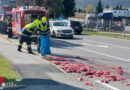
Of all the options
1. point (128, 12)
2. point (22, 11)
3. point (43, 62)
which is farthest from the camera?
point (128, 12)

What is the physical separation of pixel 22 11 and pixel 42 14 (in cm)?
150

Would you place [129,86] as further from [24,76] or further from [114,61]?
[114,61]

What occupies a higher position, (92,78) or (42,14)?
(42,14)

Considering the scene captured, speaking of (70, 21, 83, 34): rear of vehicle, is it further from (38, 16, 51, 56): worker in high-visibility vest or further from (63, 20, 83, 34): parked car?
(38, 16, 51, 56): worker in high-visibility vest

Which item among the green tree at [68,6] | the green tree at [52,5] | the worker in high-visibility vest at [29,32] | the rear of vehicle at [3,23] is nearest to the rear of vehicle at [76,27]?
the rear of vehicle at [3,23]

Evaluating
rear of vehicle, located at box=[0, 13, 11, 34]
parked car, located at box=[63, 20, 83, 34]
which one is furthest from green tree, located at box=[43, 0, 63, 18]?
rear of vehicle, located at box=[0, 13, 11, 34]

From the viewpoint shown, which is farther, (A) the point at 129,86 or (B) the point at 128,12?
(B) the point at 128,12

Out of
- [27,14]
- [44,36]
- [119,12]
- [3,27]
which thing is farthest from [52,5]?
[119,12]

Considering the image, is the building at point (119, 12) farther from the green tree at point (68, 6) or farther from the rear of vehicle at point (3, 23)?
the rear of vehicle at point (3, 23)

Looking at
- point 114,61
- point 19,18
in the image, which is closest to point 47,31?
point 114,61

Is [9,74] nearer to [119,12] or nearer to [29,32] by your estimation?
[29,32]

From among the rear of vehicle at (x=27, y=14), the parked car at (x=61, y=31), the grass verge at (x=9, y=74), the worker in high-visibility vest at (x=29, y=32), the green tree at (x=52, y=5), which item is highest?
the green tree at (x=52, y=5)

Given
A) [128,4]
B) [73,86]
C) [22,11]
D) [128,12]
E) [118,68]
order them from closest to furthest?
[73,86] < [118,68] < [22,11] < [128,12] < [128,4]

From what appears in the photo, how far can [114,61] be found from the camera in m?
12.8
